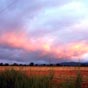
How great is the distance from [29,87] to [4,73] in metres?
3.59

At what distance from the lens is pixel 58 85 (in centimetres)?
3212

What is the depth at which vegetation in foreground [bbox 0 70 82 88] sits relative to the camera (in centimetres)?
3168

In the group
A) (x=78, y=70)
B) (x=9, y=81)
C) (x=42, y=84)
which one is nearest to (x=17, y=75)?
(x=9, y=81)

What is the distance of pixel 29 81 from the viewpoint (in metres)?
34.5

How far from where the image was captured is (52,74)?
110 ft

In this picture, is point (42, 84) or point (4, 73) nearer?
point (42, 84)

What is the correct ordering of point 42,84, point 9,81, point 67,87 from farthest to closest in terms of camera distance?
1. point 9,81
2. point 42,84
3. point 67,87

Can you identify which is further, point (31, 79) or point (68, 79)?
point (31, 79)

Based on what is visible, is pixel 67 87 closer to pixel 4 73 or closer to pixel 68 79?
pixel 68 79

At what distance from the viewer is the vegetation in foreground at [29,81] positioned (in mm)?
31683

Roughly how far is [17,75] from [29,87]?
226 centimetres

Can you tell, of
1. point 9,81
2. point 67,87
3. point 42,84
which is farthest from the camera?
point 9,81

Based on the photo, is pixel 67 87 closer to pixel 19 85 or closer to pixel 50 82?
pixel 50 82

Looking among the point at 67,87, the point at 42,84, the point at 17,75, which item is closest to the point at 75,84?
the point at 67,87
